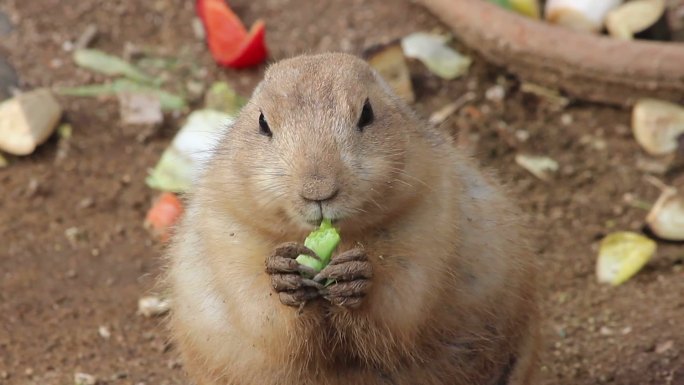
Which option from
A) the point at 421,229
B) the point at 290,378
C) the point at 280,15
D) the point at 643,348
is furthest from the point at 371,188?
the point at 280,15

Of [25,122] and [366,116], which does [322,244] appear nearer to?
[366,116]

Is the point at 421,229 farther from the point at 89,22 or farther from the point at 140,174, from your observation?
the point at 89,22

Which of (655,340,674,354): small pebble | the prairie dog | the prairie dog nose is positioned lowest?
(655,340,674,354): small pebble

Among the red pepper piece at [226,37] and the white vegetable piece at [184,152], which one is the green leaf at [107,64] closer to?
the red pepper piece at [226,37]

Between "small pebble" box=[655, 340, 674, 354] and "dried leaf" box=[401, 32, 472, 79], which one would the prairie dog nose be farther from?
"dried leaf" box=[401, 32, 472, 79]

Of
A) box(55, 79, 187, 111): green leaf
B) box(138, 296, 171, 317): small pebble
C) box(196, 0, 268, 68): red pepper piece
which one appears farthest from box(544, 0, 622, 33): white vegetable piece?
box(138, 296, 171, 317): small pebble

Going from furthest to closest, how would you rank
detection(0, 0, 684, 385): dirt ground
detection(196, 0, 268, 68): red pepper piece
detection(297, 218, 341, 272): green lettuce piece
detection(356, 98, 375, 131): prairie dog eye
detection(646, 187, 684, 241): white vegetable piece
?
detection(196, 0, 268, 68): red pepper piece < detection(646, 187, 684, 241): white vegetable piece < detection(0, 0, 684, 385): dirt ground < detection(356, 98, 375, 131): prairie dog eye < detection(297, 218, 341, 272): green lettuce piece
